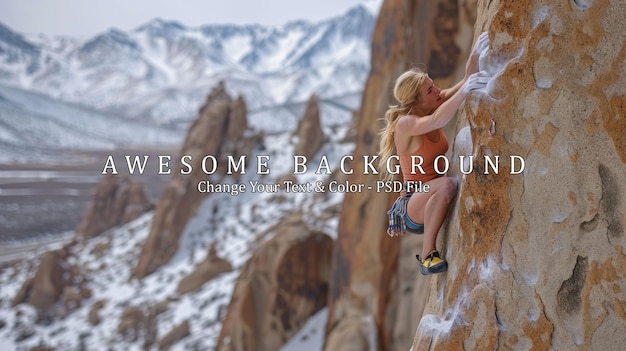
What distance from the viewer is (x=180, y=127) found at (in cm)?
8131

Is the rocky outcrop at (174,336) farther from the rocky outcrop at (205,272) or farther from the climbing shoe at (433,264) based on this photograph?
the climbing shoe at (433,264)

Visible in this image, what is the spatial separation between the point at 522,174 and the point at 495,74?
0.35 meters

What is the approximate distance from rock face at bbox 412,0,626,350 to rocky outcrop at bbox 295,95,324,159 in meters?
14.3

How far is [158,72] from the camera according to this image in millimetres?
120000

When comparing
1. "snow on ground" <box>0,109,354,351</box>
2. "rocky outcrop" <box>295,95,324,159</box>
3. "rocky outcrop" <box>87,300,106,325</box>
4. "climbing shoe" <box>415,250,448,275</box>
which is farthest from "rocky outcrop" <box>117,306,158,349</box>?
"climbing shoe" <box>415,250,448,275</box>

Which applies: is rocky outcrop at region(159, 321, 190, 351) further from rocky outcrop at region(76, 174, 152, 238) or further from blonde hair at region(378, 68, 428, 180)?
rocky outcrop at region(76, 174, 152, 238)

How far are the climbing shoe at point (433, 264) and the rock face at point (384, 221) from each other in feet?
8.97

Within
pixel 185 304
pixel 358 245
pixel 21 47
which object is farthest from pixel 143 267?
pixel 21 47

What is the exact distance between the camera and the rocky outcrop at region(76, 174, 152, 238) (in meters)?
19.3

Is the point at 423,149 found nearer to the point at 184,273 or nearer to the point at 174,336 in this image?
the point at 174,336

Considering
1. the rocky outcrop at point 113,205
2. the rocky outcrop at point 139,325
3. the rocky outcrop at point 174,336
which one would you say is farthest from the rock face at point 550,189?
the rocky outcrop at point 113,205

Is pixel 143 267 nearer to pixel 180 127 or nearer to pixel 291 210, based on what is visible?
pixel 291 210

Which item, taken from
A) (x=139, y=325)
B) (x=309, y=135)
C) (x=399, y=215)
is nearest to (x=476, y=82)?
(x=399, y=215)

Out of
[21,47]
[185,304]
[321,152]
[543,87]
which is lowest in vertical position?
[185,304]
